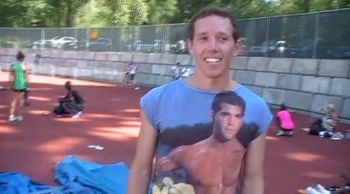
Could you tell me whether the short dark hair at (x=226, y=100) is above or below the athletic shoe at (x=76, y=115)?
above

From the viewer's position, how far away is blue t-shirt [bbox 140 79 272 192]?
1.90 meters

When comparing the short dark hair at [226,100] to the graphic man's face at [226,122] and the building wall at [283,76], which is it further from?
the building wall at [283,76]

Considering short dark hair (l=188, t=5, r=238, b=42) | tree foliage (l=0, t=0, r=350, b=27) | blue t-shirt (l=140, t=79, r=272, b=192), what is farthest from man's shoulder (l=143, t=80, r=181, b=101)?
tree foliage (l=0, t=0, r=350, b=27)

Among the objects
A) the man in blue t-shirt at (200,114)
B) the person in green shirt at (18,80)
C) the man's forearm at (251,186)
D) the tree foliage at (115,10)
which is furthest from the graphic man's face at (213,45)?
the tree foliage at (115,10)

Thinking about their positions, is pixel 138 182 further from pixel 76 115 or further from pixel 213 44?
pixel 76 115

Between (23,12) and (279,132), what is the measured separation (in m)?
38.8

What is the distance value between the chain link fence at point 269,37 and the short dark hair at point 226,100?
650cm

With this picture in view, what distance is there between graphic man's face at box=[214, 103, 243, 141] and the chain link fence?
257 inches

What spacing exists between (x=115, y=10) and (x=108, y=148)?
37090 mm

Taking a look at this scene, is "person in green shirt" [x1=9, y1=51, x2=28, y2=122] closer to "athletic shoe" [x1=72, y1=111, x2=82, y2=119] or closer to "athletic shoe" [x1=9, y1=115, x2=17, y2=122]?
"athletic shoe" [x1=9, y1=115, x2=17, y2=122]

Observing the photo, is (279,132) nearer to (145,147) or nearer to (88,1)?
(145,147)

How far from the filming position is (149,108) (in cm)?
196

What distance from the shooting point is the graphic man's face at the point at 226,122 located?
6.28 feet

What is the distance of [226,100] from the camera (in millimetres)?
1938
